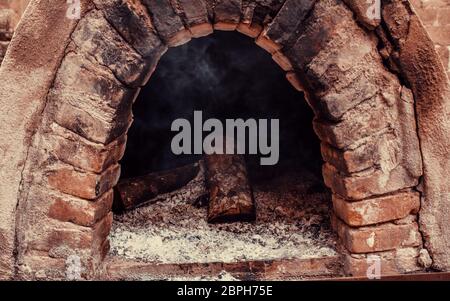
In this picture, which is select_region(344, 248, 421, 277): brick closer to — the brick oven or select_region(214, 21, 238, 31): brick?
the brick oven

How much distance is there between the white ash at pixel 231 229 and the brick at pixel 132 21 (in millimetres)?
1070

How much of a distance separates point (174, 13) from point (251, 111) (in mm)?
1546

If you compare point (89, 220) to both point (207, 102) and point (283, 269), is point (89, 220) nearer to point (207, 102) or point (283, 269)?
point (283, 269)

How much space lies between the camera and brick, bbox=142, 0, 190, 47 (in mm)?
1947

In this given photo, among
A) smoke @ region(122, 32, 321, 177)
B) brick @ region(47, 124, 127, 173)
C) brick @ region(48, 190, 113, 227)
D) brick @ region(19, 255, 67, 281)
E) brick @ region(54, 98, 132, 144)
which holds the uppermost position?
smoke @ region(122, 32, 321, 177)

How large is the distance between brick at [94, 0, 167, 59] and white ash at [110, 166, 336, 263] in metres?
1.07

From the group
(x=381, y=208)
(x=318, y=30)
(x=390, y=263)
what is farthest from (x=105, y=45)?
(x=390, y=263)

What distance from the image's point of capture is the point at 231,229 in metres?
2.69

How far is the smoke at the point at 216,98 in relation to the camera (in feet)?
10.8

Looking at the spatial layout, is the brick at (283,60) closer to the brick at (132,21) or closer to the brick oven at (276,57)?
the brick oven at (276,57)

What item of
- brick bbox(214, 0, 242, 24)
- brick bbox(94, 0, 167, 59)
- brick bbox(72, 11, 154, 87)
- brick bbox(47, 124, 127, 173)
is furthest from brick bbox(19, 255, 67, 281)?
brick bbox(214, 0, 242, 24)

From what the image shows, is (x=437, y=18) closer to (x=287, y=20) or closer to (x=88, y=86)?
(x=287, y=20)

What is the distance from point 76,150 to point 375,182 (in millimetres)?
1362

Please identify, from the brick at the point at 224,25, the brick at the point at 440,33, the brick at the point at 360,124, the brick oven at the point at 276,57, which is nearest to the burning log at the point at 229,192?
the brick oven at the point at 276,57
